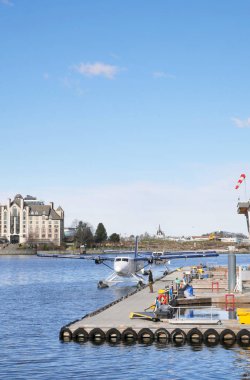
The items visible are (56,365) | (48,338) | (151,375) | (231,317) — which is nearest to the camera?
(151,375)

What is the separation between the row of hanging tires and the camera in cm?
3344

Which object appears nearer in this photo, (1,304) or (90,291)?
(1,304)

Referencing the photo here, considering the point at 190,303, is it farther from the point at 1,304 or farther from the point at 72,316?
the point at 1,304

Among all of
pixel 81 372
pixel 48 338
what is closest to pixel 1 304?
pixel 48 338

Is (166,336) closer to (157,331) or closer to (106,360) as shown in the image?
(157,331)

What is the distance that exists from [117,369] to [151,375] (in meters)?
1.66

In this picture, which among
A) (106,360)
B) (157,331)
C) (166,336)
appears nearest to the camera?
(106,360)

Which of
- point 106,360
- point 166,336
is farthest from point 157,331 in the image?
point 106,360

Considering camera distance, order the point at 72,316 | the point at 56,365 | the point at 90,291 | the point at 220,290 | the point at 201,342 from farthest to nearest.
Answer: the point at 90,291 < the point at 220,290 < the point at 72,316 < the point at 201,342 < the point at 56,365

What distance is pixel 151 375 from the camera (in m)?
28.1

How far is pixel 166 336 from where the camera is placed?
3394cm

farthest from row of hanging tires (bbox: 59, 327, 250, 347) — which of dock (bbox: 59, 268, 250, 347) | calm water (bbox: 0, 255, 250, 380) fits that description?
calm water (bbox: 0, 255, 250, 380)

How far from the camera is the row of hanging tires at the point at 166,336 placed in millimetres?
33438

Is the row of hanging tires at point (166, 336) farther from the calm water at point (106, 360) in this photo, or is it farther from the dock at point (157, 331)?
the calm water at point (106, 360)
